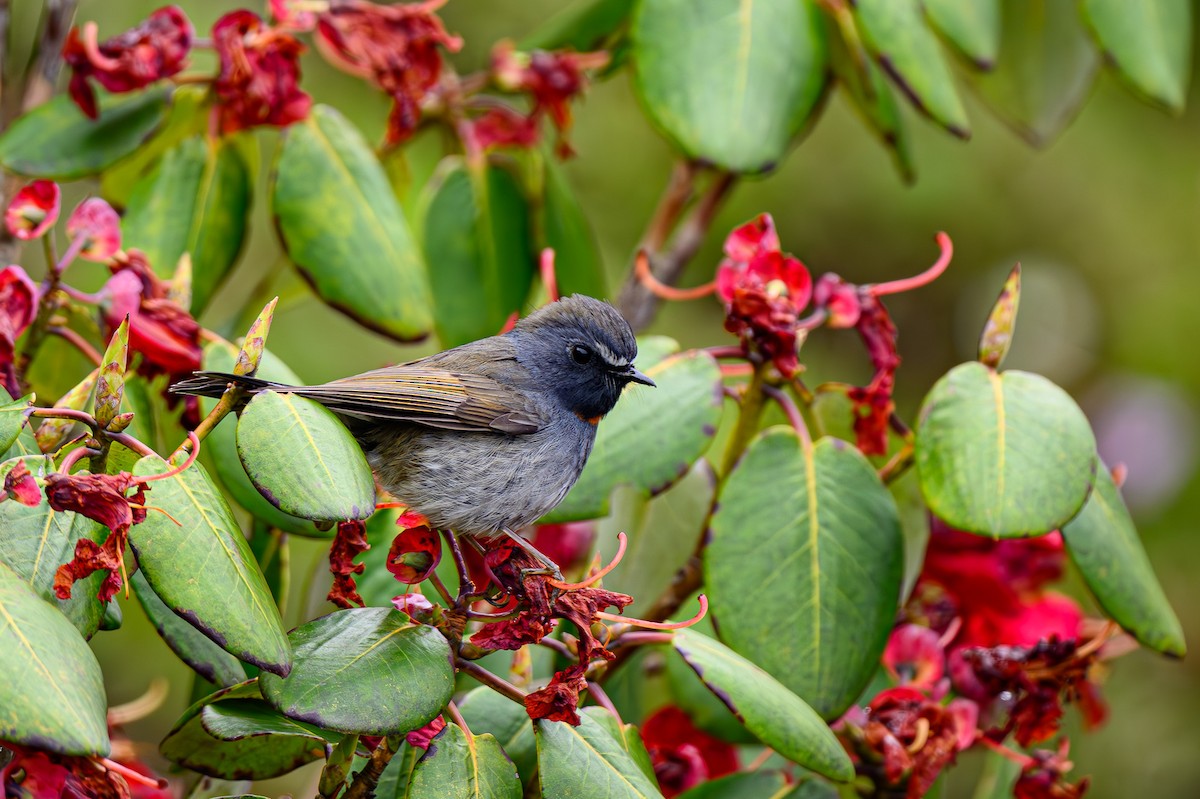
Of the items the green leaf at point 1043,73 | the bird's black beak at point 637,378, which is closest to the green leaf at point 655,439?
the bird's black beak at point 637,378

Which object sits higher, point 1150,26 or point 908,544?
point 1150,26

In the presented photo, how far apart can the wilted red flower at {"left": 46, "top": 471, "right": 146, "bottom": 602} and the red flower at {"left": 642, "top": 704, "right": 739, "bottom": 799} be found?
0.86 metres

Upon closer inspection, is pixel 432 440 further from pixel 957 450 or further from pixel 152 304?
pixel 957 450

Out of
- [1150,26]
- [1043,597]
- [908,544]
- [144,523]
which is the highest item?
[1150,26]

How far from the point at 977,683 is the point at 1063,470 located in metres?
0.47

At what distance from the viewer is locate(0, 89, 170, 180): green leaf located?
5.81ft

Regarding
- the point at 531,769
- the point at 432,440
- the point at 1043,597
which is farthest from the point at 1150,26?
the point at 531,769

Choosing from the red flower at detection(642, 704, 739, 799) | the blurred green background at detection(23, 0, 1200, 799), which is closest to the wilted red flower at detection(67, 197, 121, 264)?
the red flower at detection(642, 704, 739, 799)

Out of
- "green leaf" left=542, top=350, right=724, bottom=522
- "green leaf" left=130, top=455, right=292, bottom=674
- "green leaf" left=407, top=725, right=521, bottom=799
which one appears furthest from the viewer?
"green leaf" left=542, top=350, right=724, bottom=522

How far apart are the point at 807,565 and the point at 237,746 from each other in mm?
739

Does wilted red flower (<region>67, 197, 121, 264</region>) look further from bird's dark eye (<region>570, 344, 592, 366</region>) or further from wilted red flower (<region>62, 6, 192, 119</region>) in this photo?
bird's dark eye (<region>570, 344, 592, 366</region>)

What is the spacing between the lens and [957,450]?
58.7 inches

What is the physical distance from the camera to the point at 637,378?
1741 millimetres

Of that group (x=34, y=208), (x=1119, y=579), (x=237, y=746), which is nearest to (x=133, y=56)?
(x=34, y=208)
